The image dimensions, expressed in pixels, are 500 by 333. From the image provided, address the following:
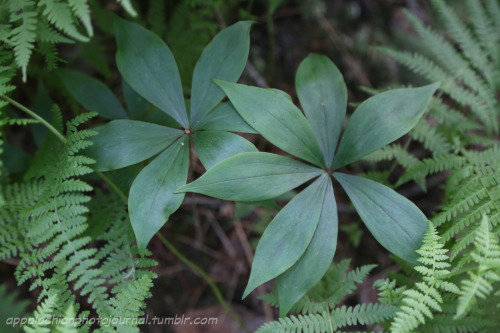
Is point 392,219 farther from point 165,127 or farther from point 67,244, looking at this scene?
point 67,244

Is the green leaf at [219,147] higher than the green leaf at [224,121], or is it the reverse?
the green leaf at [224,121]

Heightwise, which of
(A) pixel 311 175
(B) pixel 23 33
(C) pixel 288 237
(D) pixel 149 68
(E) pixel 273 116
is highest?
(B) pixel 23 33

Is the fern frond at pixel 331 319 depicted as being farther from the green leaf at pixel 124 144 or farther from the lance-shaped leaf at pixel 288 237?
the green leaf at pixel 124 144

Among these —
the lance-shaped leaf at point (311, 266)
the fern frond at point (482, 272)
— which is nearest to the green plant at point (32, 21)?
the lance-shaped leaf at point (311, 266)

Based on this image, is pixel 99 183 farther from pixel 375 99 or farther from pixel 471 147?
pixel 471 147

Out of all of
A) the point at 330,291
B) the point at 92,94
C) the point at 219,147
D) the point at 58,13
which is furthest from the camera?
the point at 92,94

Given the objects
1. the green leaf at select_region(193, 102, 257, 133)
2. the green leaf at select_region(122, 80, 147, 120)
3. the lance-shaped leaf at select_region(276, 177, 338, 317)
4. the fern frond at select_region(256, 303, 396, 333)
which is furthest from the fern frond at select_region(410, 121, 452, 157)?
the green leaf at select_region(122, 80, 147, 120)

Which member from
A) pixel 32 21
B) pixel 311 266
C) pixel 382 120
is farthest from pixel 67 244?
pixel 382 120
